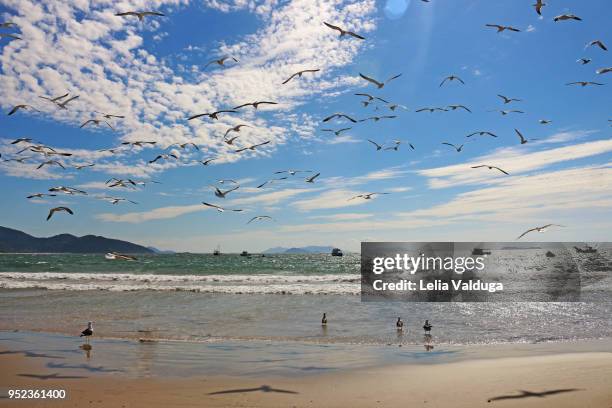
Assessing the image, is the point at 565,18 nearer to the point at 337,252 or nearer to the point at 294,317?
the point at 294,317

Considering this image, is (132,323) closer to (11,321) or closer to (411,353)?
(11,321)

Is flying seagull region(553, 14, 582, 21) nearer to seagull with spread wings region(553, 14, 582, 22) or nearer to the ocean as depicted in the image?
seagull with spread wings region(553, 14, 582, 22)

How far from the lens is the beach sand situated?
8852 millimetres

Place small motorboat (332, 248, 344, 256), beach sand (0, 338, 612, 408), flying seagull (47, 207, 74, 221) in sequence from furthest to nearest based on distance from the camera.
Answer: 1. small motorboat (332, 248, 344, 256)
2. flying seagull (47, 207, 74, 221)
3. beach sand (0, 338, 612, 408)

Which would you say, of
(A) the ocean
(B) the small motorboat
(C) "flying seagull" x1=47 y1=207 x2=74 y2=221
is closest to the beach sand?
(C) "flying seagull" x1=47 y1=207 x2=74 y2=221

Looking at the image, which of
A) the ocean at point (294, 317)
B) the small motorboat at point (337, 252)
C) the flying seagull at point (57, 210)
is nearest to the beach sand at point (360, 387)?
the flying seagull at point (57, 210)

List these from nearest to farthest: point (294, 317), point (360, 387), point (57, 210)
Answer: point (360, 387), point (57, 210), point (294, 317)

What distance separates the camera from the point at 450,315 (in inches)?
860

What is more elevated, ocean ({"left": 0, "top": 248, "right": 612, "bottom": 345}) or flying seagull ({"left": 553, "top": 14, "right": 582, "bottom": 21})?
flying seagull ({"left": 553, "top": 14, "right": 582, "bottom": 21})

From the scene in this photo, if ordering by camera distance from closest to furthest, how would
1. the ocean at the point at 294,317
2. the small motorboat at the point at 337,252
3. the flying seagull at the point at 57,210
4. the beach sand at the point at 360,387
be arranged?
the beach sand at the point at 360,387, the flying seagull at the point at 57,210, the ocean at the point at 294,317, the small motorboat at the point at 337,252

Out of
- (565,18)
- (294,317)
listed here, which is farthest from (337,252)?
(565,18)

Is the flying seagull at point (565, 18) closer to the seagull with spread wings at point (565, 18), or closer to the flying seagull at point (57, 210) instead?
the seagull with spread wings at point (565, 18)

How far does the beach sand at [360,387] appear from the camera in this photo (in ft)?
29.0

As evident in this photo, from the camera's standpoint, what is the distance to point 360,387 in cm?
1004
